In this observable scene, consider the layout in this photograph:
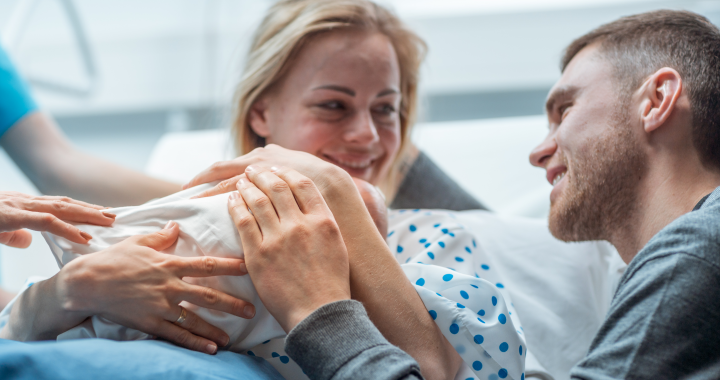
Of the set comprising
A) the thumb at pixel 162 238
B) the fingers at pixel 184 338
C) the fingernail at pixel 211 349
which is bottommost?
the fingernail at pixel 211 349

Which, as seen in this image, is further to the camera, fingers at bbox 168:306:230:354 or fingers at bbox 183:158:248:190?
fingers at bbox 183:158:248:190

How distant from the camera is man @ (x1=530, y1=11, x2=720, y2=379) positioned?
0.63 meters

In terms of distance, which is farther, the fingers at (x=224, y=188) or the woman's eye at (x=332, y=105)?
the woman's eye at (x=332, y=105)

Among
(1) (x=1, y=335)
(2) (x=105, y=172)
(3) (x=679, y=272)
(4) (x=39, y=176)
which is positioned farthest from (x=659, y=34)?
(4) (x=39, y=176)

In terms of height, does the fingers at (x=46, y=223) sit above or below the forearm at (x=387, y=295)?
above

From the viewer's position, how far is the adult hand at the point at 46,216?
74 cm

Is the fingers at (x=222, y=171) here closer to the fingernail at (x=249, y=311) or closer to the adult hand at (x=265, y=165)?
the adult hand at (x=265, y=165)

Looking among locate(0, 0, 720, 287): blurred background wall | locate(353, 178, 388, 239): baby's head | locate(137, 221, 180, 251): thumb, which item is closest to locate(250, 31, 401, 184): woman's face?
locate(353, 178, 388, 239): baby's head

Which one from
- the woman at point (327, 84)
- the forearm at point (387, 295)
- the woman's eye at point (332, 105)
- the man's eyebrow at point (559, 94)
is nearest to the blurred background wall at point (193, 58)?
the woman at point (327, 84)

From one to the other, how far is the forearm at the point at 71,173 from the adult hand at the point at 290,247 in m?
0.83

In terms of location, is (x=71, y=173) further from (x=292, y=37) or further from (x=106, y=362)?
(x=106, y=362)

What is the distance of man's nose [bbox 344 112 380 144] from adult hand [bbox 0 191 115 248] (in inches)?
26.0

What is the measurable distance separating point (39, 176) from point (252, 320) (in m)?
1.19

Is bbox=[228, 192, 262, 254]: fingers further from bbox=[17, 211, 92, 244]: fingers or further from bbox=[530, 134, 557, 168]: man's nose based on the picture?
bbox=[530, 134, 557, 168]: man's nose
